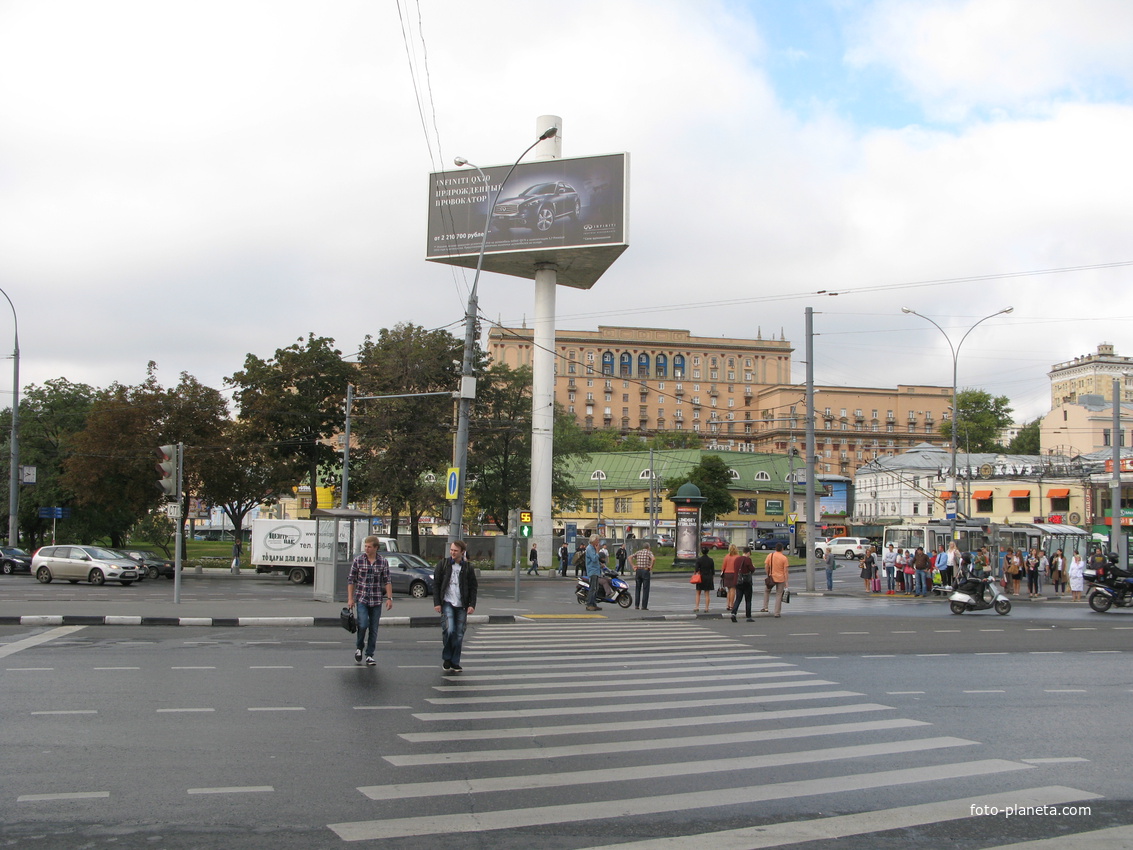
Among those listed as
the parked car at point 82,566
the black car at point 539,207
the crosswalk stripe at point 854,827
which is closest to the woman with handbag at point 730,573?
the crosswalk stripe at point 854,827

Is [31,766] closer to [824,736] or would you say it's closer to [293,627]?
[824,736]

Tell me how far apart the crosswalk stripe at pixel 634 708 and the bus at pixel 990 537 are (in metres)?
29.5

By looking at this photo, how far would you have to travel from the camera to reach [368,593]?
13289 mm

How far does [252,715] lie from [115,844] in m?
3.95

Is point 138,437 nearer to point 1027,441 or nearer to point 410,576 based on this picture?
point 410,576

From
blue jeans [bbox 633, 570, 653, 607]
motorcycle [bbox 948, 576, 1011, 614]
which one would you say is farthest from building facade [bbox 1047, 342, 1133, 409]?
blue jeans [bbox 633, 570, 653, 607]

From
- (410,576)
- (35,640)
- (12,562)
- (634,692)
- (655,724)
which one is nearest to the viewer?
(655,724)

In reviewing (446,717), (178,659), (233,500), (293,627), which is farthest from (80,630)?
(233,500)

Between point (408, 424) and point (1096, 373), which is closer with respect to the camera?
point (408, 424)

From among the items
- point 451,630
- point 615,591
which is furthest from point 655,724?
point 615,591

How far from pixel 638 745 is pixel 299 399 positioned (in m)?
48.0

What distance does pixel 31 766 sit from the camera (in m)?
7.19

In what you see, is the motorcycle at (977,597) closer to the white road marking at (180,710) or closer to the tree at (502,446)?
the white road marking at (180,710)

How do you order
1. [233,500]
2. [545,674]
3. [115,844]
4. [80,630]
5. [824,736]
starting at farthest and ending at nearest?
1. [233,500]
2. [80,630]
3. [545,674]
4. [824,736]
5. [115,844]
